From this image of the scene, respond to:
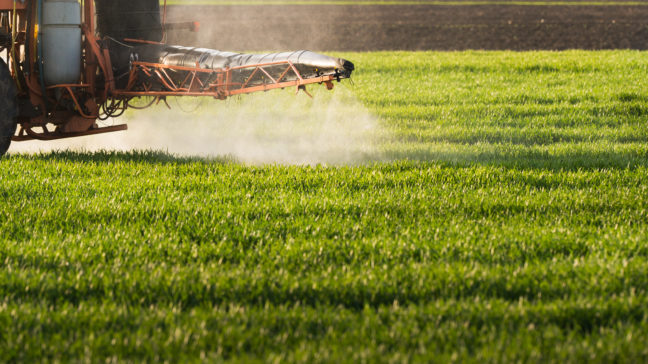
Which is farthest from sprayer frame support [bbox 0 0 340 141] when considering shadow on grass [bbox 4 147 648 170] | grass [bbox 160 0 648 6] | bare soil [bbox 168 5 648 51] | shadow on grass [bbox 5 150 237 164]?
grass [bbox 160 0 648 6]

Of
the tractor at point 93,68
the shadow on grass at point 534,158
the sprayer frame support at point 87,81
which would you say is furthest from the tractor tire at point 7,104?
the shadow on grass at point 534,158

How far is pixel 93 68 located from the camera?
359 inches

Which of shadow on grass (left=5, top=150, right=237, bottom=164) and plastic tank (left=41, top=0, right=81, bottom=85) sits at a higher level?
plastic tank (left=41, top=0, right=81, bottom=85)

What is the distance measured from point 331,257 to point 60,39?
5.13 metres

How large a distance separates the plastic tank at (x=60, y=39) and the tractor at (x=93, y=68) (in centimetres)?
1

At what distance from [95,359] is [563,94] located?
12202mm

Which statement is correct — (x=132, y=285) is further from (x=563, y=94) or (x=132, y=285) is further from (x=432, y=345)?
(x=563, y=94)

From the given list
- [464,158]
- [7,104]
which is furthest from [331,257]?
[7,104]

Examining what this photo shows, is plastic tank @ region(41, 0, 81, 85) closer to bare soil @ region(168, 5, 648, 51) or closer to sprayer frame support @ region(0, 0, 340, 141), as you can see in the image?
sprayer frame support @ region(0, 0, 340, 141)

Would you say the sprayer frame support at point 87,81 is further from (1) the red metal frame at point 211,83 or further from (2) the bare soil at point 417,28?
(2) the bare soil at point 417,28

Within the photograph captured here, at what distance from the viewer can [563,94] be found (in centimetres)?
1420

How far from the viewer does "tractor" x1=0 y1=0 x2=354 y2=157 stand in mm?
8492

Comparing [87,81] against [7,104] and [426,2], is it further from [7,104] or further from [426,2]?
[426,2]

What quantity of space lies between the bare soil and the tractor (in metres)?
14.1
